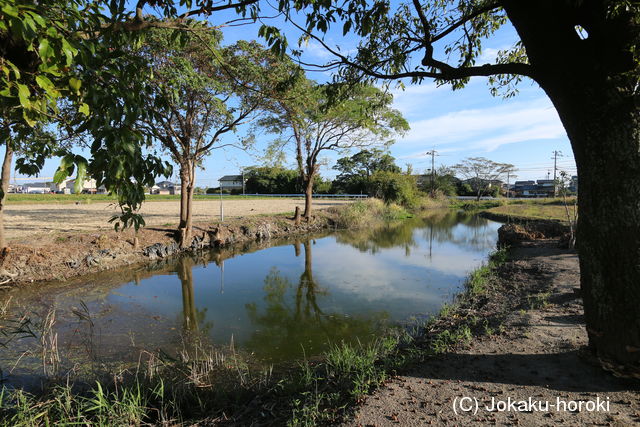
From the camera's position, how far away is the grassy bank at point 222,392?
3.12 metres

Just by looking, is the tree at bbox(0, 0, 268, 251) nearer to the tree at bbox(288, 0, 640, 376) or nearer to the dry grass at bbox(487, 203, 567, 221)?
the tree at bbox(288, 0, 640, 376)

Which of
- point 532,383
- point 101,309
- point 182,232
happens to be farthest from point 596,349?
point 182,232

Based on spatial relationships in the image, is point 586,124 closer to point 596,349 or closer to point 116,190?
point 596,349

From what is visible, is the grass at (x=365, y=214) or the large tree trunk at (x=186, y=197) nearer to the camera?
the large tree trunk at (x=186, y=197)

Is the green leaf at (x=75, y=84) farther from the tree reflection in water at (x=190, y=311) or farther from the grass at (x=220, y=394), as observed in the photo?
the tree reflection in water at (x=190, y=311)

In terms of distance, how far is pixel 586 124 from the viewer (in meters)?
2.93

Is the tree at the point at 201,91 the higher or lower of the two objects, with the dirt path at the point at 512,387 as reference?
higher

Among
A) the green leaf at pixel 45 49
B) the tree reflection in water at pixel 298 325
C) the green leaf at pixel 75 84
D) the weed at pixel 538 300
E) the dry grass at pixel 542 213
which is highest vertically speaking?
the green leaf at pixel 45 49

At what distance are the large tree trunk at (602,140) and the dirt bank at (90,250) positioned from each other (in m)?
8.56

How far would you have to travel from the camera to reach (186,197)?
14031 mm

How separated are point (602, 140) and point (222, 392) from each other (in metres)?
4.32

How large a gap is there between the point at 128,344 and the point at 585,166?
6628 mm

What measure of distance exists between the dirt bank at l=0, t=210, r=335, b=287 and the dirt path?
23.0 feet

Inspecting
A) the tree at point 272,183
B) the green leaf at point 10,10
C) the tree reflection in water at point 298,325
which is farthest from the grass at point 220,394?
the tree at point 272,183
